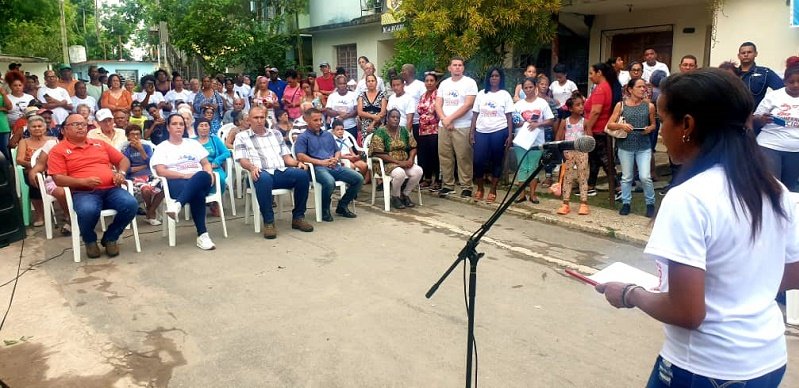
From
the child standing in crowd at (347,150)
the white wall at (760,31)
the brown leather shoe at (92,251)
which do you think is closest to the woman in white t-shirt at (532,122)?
the child standing in crowd at (347,150)

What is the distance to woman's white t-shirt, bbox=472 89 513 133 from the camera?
309 inches

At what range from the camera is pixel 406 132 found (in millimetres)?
7980

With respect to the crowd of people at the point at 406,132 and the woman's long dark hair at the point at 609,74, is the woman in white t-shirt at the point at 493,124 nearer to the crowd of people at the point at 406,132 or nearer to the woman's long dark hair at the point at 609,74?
the crowd of people at the point at 406,132

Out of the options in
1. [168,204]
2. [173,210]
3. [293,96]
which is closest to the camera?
[173,210]

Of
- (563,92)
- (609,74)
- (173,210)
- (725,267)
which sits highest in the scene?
(609,74)

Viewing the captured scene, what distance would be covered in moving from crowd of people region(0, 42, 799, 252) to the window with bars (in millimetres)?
8274

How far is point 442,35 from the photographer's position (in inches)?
411

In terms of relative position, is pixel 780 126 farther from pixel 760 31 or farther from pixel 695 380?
pixel 695 380

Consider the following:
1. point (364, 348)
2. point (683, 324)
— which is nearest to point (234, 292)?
point (364, 348)

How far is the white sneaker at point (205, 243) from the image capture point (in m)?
6.07

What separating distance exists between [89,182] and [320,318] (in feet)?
9.76

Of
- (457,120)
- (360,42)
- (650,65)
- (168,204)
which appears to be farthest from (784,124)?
(360,42)

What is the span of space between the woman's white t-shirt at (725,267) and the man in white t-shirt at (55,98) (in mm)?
10061

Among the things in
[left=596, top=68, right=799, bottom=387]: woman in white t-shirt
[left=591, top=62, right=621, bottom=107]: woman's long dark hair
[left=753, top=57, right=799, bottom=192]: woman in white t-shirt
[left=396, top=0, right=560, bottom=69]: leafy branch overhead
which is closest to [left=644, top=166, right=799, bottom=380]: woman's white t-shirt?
[left=596, top=68, right=799, bottom=387]: woman in white t-shirt
